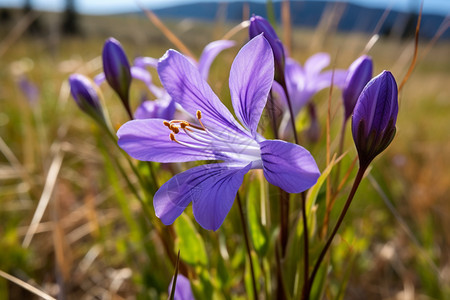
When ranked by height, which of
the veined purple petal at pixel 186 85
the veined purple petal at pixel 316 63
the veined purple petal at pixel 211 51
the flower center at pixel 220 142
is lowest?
the flower center at pixel 220 142

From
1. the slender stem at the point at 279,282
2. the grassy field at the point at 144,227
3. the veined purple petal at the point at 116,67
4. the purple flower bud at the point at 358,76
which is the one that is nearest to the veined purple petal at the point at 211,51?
the grassy field at the point at 144,227

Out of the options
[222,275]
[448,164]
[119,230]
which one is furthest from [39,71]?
[222,275]

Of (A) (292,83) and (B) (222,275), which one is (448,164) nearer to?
(A) (292,83)

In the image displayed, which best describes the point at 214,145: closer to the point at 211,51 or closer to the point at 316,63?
the point at 211,51

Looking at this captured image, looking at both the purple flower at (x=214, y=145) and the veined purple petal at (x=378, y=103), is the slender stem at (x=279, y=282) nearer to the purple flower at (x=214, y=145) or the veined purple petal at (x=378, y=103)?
the purple flower at (x=214, y=145)

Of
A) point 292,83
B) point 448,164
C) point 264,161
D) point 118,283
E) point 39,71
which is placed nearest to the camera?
point 264,161

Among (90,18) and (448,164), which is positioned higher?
(90,18)

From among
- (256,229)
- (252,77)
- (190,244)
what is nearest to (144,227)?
(190,244)
